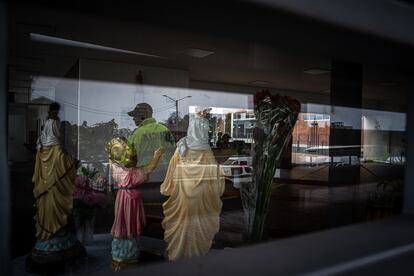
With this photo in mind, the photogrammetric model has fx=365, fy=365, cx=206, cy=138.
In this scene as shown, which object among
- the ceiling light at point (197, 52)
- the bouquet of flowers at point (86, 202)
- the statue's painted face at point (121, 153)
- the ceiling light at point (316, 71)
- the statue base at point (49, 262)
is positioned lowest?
the statue base at point (49, 262)

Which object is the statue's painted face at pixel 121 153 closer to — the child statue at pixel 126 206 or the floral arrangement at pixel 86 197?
the child statue at pixel 126 206

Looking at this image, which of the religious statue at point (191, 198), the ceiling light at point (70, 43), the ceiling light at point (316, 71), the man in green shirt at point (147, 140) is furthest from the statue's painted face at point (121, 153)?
the ceiling light at point (316, 71)

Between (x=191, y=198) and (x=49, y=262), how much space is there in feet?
4.90

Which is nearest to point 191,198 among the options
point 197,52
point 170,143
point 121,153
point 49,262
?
point 121,153

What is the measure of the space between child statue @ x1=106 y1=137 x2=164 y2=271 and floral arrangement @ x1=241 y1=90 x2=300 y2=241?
3.41 ft

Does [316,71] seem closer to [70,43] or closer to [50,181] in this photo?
[70,43]

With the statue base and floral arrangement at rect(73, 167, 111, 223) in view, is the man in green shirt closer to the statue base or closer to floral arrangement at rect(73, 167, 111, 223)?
floral arrangement at rect(73, 167, 111, 223)

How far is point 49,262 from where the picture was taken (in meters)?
3.48

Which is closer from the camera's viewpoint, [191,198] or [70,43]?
[191,198]

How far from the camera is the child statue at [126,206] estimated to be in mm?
3379

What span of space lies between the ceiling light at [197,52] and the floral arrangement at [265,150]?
2.39 meters

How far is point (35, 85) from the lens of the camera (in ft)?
18.9

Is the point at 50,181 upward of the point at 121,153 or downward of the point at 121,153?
downward

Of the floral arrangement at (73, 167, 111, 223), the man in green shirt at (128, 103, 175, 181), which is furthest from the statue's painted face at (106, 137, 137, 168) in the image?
the floral arrangement at (73, 167, 111, 223)
